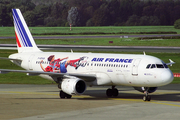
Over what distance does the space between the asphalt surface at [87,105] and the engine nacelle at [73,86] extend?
86 centimetres

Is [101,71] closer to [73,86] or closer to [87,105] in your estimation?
[73,86]

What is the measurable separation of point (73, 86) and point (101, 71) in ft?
11.4

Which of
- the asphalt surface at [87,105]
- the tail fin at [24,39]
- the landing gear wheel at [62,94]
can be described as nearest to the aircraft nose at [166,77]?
the asphalt surface at [87,105]

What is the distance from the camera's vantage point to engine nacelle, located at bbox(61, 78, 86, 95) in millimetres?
32406

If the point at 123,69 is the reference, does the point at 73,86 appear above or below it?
below

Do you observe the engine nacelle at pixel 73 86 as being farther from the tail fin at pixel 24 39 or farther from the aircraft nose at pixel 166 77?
the tail fin at pixel 24 39

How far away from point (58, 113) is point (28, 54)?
16.0 meters

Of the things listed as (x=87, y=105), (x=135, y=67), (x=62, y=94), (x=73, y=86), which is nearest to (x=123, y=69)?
(x=135, y=67)

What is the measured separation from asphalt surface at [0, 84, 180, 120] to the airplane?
4.45 ft

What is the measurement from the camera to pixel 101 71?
3428 cm

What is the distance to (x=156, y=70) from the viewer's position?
31.3m

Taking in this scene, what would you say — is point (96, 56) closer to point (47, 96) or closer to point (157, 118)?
point (47, 96)

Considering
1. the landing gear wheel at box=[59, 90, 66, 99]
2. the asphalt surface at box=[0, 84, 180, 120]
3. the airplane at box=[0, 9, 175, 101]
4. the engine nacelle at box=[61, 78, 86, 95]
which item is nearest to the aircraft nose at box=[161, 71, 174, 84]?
the airplane at box=[0, 9, 175, 101]

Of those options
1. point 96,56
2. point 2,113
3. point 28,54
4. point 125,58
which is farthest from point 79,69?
point 2,113
